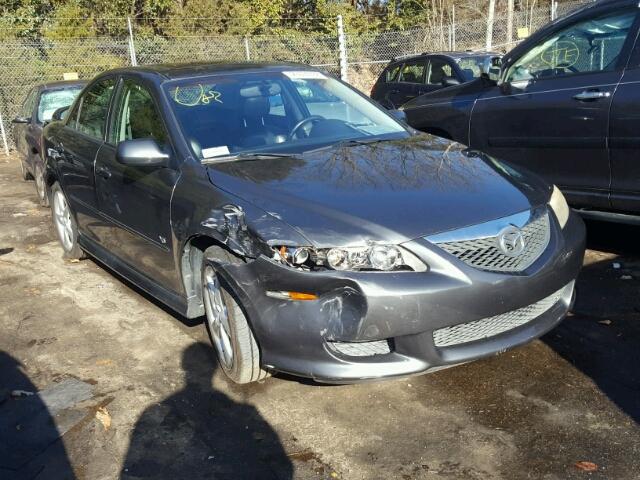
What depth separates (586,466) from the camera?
9.17 ft

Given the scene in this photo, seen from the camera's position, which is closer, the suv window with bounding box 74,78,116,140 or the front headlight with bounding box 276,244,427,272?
the front headlight with bounding box 276,244,427,272

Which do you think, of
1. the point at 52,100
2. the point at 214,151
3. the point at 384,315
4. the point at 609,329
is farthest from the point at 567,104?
the point at 52,100

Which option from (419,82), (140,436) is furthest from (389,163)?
(419,82)

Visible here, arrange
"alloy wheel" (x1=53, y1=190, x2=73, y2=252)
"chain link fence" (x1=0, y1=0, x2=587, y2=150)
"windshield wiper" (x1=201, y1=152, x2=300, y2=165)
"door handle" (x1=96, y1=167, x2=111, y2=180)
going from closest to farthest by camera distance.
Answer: "windshield wiper" (x1=201, y1=152, x2=300, y2=165)
"door handle" (x1=96, y1=167, x2=111, y2=180)
"alloy wheel" (x1=53, y1=190, x2=73, y2=252)
"chain link fence" (x1=0, y1=0, x2=587, y2=150)

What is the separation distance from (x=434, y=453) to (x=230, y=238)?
1.38 m

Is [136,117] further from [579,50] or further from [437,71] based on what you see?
[437,71]

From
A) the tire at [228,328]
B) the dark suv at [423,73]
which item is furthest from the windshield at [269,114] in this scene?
the dark suv at [423,73]

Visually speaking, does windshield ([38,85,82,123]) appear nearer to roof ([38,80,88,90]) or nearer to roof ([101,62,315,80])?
roof ([38,80,88,90])

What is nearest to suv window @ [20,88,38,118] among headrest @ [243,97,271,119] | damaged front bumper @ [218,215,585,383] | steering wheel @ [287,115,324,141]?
headrest @ [243,97,271,119]

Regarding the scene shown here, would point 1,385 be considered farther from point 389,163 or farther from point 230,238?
point 389,163

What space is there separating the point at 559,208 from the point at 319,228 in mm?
1445

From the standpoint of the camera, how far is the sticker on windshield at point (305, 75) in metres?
4.79

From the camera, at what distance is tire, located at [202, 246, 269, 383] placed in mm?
3385

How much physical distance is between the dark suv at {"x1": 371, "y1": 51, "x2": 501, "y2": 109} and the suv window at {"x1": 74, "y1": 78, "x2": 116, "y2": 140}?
22.0 ft
